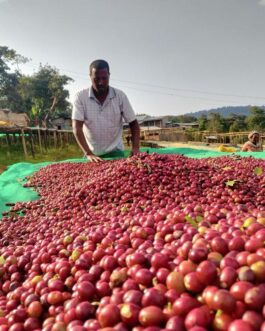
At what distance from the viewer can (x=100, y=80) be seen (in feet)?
19.3

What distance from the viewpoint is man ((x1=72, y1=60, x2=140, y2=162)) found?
6.11m

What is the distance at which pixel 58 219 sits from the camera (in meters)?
3.41

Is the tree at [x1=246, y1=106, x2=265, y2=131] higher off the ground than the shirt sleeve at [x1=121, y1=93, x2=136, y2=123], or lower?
lower

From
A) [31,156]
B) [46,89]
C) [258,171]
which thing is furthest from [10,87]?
[258,171]

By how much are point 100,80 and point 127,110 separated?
0.92 m

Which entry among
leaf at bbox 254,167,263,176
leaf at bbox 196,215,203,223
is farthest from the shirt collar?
leaf at bbox 196,215,203,223

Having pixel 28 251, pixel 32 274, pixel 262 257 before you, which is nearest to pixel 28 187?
pixel 28 251

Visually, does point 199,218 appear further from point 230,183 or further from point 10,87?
point 10,87

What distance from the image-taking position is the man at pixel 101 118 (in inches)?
240

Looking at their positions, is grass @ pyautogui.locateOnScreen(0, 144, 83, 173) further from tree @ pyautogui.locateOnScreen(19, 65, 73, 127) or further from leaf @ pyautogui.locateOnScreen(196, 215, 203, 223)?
tree @ pyautogui.locateOnScreen(19, 65, 73, 127)

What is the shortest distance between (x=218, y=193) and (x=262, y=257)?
2.13 metres

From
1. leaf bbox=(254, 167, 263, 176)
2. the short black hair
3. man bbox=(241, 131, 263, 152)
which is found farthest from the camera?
man bbox=(241, 131, 263, 152)

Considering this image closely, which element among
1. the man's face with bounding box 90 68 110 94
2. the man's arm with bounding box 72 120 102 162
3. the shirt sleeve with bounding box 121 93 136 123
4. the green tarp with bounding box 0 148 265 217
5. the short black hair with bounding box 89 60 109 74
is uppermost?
the short black hair with bounding box 89 60 109 74

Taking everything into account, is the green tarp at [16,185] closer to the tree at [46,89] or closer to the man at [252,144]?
the man at [252,144]
